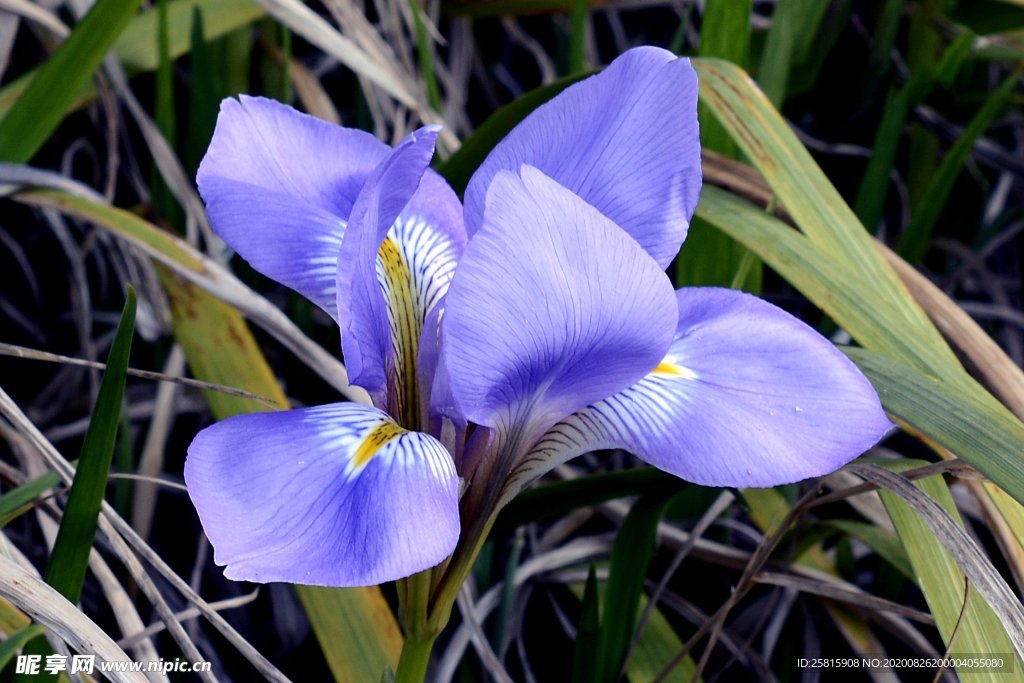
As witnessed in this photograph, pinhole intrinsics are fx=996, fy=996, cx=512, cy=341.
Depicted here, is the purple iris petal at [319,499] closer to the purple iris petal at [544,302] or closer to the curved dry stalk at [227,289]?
the purple iris petal at [544,302]

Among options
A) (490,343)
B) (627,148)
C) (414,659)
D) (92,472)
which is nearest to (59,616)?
(92,472)

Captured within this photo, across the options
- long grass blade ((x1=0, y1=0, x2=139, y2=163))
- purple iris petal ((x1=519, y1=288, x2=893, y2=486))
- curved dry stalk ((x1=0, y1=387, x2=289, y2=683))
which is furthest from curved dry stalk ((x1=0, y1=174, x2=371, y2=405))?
purple iris petal ((x1=519, y1=288, x2=893, y2=486))

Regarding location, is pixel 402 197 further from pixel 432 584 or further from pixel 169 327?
pixel 169 327

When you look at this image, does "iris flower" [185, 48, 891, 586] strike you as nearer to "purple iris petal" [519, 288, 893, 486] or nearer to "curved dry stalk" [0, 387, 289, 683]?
"purple iris petal" [519, 288, 893, 486]

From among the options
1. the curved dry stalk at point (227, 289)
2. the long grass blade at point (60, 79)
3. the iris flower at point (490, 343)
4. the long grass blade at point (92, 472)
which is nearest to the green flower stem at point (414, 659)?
the iris flower at point (490, 343)

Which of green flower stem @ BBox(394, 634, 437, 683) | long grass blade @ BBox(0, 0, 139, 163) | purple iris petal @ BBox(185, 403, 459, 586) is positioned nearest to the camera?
purple iris petal @ BBox(185, 403, 459, 586)

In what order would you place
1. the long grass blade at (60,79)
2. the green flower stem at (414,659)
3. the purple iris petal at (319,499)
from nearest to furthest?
the purple iris petal at (319,499), the green flower stem at (414,659), the long grass blade at (60,79)

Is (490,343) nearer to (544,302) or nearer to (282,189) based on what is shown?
(544,302)
